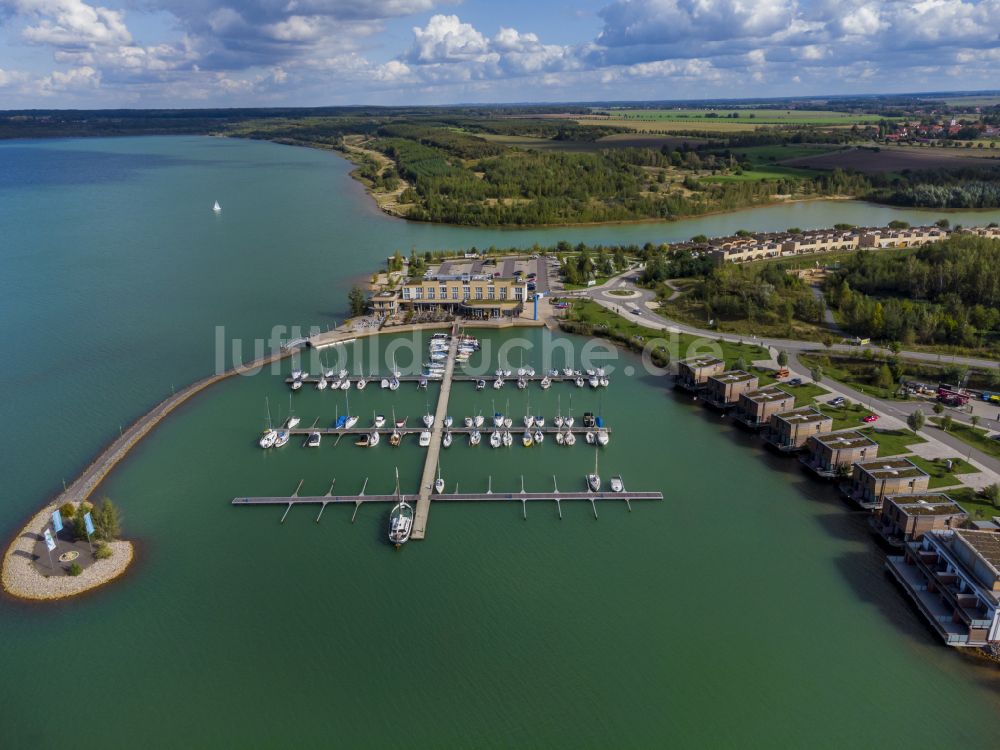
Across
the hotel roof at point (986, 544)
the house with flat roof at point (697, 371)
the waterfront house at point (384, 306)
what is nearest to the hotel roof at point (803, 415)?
the house with flat roof at point (697, 371)

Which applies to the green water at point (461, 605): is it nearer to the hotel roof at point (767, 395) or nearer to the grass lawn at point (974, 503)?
the hotel roof at point (767, 395)

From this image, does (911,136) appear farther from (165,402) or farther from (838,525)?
(165,402)

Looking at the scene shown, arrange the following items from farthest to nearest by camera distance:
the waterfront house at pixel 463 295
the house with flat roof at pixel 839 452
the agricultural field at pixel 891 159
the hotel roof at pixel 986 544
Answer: the agricultural field at pixel 891 159 → the waterfront house at pixel 463 295 → the house with flat roof at pixel 839 452 → the hotel roof at pixel 986 544

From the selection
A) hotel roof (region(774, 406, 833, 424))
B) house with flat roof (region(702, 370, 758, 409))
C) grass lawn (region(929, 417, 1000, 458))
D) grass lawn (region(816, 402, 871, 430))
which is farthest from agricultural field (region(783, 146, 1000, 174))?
hotel roof (region(774, 406, 833, 424))

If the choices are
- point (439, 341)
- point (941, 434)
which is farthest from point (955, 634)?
point (439, 341)

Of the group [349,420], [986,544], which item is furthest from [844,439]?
[349,420]
